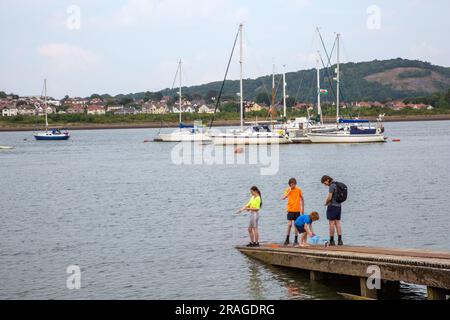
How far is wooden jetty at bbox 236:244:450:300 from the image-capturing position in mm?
15367

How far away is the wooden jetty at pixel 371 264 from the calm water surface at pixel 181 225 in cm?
45

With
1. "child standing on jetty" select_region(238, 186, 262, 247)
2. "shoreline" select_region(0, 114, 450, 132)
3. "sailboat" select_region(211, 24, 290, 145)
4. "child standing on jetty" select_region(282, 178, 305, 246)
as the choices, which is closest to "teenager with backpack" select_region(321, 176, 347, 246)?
"child standing on jetty" select_region(282, 178, 305, 246)

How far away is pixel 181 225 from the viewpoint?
28516mm

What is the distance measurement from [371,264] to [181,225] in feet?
42.6

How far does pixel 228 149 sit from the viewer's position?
82.7 metres

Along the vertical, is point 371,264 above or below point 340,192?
below

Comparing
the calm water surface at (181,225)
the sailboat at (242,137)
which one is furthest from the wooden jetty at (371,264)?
the sailboat at (242,137)

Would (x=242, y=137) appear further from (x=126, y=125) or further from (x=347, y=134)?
(x=126, y=125)

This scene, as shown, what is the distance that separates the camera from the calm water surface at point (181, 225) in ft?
62.4

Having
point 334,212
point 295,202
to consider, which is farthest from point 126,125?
point 334,212

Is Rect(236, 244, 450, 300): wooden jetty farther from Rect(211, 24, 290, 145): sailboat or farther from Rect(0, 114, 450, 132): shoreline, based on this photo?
Rect(0, 114, 450, 132): shoreline

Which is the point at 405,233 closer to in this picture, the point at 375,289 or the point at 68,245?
the point at 375,289
